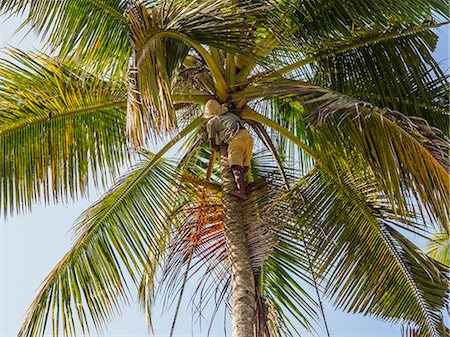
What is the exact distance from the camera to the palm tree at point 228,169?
5570 millimetres

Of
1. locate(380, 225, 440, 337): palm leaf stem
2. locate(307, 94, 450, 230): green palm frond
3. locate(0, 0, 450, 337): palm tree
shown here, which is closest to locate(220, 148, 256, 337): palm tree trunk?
locate(0, 0, 450, 337): palm tree

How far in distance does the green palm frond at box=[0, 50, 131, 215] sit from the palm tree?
12mm

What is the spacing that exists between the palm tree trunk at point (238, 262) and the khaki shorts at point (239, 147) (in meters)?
0.08

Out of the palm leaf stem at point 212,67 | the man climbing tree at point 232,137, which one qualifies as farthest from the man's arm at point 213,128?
the palm leaf stem at point 212,67

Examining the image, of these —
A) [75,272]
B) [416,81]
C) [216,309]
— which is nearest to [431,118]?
[416,81]

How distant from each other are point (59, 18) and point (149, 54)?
1478 millimetres

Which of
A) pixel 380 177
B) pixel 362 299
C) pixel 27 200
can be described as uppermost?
pixel 27 200

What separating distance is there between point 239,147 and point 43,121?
5.81 ft

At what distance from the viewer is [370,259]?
6234mm

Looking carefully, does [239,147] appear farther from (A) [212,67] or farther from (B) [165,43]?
(B) [165,43]

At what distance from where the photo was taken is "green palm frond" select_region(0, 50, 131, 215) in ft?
19.9

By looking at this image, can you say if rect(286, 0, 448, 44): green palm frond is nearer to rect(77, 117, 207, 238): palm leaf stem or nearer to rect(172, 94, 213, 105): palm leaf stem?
rect(172, 94, 213, 105): palm leaf stem

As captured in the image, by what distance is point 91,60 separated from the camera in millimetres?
5973

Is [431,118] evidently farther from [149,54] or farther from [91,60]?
[91,60]
